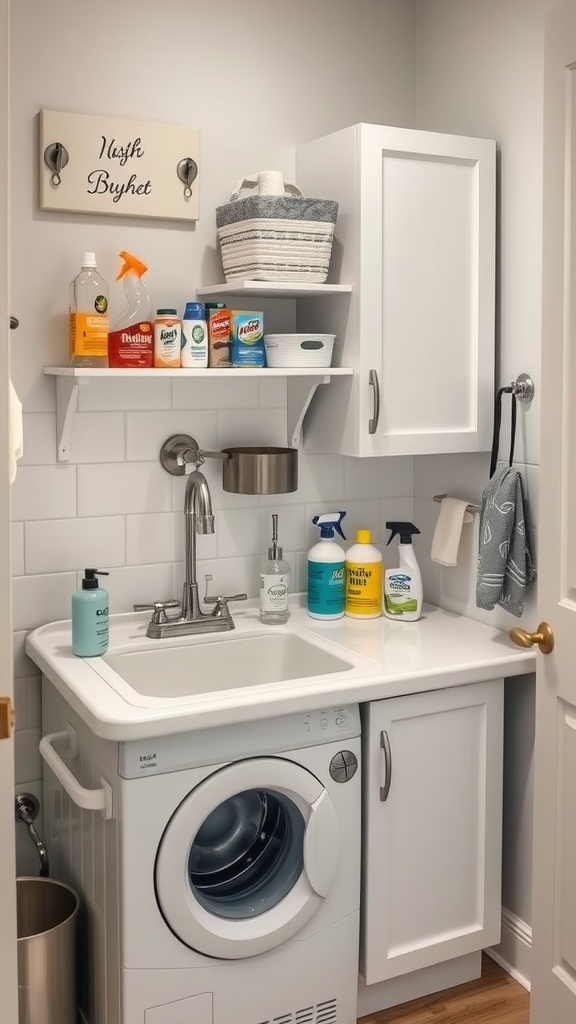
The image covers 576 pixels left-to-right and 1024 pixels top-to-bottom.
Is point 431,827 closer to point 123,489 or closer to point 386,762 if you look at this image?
point 386,762

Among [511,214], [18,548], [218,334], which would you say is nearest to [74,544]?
[18,548]

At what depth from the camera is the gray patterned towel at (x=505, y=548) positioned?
2.42 meters

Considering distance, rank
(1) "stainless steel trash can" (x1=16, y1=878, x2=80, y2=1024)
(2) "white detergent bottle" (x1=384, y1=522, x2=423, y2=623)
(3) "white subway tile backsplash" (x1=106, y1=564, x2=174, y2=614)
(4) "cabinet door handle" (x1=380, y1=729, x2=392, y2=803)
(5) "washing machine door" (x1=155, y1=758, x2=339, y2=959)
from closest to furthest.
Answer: (5) "washing machine door" (x1=155, y1=758, x2=339, y2=959) < (1) "stainless steel trash can" (x1=16, y1=878, x2=80, y2=1024) < (4) "cabinet door handle" (x1=380, y1=729, x2=392, y2=803) < (3) "white subway tile backsplash" (x1=106, y1=564, x2=174, y2=614) < (2) "white detergent bottle" (x1=384, y1=522, x2=423, y2=623)

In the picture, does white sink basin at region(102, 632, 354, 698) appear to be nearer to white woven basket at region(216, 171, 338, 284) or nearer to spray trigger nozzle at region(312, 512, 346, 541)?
spray trigger nozzle at region(312, 512, 346, 541)

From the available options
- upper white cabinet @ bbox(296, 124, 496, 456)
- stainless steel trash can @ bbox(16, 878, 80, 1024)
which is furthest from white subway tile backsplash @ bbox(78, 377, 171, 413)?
stainless steel trash can @ bbox(16, 878, 80, 1024)

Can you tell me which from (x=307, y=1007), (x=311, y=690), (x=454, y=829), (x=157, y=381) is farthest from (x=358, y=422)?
(x=307, y=1007)

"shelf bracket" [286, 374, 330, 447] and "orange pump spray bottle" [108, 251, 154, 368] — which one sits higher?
"orange pump spray bottle" [108, 251, 154, 368]

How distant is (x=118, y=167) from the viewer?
244 cm

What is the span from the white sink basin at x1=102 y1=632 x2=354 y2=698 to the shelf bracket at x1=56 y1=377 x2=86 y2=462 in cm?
50

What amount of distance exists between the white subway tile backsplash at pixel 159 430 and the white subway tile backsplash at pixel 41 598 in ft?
1.13

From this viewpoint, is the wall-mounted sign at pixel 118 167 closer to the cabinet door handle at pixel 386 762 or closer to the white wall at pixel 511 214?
the white wall at pixel 511 214

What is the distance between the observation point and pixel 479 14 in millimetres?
2576

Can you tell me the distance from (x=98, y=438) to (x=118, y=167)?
0.64 m

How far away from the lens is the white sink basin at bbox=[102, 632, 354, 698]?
2422 millimetres
